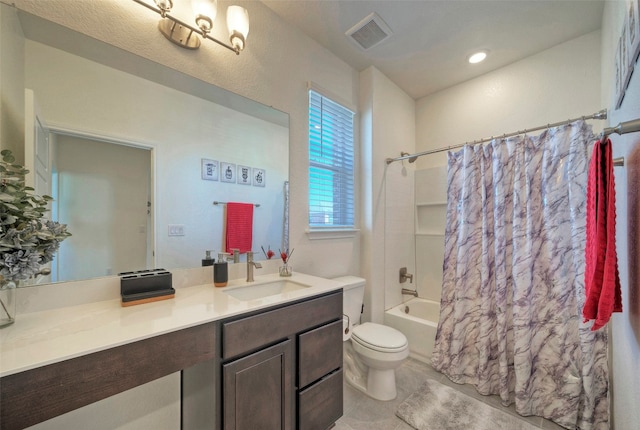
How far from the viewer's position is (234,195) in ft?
5.10

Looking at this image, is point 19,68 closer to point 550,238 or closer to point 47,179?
point 47,179

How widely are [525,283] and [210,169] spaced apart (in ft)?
7.27

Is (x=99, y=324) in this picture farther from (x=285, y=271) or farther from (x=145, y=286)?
(x=285, y=271)

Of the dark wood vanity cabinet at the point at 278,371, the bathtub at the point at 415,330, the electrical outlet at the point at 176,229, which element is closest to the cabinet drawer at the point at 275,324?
the dark wood vanity cabinet at the point at 278,371

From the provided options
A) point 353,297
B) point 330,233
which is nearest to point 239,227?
point 330,233

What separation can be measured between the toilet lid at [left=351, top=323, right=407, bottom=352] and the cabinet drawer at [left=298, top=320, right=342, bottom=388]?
0.38 meters

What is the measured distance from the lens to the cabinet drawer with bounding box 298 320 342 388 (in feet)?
4.06

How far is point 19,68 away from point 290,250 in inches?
59.7

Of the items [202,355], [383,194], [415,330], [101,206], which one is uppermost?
[383,194]

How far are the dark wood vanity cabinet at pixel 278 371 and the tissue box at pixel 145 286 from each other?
0.38m

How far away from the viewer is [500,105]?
2342 mm

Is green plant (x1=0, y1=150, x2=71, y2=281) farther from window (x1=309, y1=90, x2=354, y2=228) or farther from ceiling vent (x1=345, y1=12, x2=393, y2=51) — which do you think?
ceiling vent (x1=345, y1=12, x2=393, y2=51)

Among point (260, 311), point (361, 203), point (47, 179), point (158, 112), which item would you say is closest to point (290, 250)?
point (260, 311)

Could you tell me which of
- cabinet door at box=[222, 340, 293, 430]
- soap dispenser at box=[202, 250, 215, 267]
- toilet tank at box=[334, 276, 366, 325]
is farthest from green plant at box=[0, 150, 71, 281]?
toilet tank at box=[334, 276, 366, 325]
